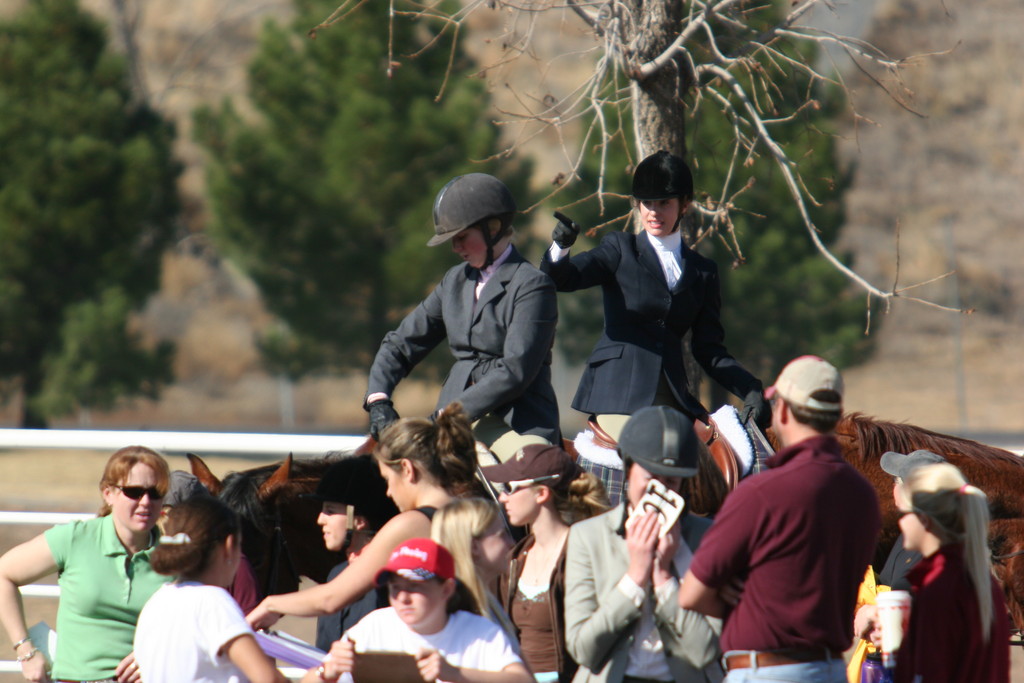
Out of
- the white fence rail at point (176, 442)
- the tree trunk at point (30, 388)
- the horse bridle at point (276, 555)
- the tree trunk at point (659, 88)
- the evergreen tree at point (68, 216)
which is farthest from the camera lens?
the tree trunk at point (30, 388)

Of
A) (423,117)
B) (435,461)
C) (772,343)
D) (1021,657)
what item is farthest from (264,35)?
(435,461)

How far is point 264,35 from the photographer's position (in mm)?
23844

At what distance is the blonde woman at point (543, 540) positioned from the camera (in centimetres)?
383

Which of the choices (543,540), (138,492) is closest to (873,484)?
(543,540)

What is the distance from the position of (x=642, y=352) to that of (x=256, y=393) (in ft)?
125

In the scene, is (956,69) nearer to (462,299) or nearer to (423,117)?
(423,117)

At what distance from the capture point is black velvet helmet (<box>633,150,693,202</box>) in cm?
489

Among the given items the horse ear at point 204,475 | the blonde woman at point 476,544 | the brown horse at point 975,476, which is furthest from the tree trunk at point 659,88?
the blonde woman at point 476,544

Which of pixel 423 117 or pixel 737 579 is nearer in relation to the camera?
pixel 737 579

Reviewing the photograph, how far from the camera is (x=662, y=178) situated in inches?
193

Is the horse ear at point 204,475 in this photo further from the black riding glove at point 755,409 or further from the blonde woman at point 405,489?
the black riding glove at point 755,409

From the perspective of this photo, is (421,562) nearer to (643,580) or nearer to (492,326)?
(643,580)

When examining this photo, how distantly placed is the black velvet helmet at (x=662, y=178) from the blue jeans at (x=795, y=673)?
91.3 inches

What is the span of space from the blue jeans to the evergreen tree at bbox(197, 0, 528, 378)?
1911 centimetres
